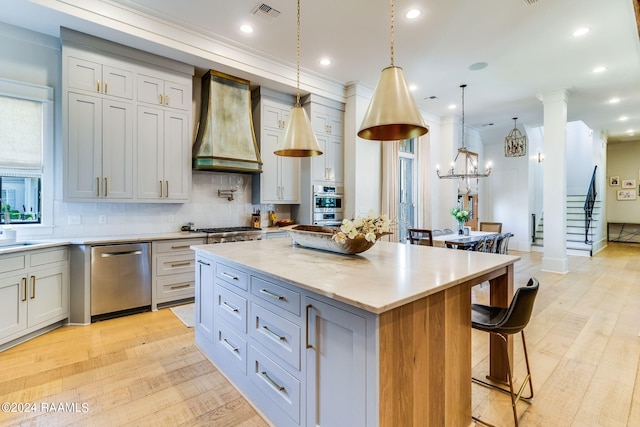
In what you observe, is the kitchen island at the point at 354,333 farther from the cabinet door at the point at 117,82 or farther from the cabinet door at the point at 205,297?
the cabinet door at the point at 117,82

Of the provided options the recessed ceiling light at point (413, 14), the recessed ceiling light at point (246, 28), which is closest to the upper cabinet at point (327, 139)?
the recessed ceiling light at point (246, 28)

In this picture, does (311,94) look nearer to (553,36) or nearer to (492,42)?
(492,42)

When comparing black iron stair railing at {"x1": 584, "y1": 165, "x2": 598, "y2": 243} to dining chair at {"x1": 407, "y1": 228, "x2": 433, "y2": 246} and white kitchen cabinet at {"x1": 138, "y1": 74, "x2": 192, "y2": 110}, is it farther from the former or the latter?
white kitchen cabinet at {"x1": 138, "y1": 74, "x2": 192, "y2": 110}

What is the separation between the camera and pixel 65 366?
8.09 ft

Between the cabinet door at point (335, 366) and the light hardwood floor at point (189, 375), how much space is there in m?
0.62

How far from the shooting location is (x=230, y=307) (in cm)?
222

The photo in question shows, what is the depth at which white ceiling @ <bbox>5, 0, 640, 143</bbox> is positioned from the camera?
3.22 meters

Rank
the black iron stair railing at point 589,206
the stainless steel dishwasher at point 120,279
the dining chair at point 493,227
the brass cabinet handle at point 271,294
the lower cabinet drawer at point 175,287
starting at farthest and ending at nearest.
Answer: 1. the black iron stair railing at point 589,206
2. the dining chair at point 493,227
3. the lower cabinet drawer at point 175,287
4. the stainless steel dishwasher at point 120,279
5. the brass cabinet handle at point 271,294

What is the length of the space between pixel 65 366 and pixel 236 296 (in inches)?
64.1

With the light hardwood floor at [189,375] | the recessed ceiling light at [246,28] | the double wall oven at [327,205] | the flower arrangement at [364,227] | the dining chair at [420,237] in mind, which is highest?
the recessed ceiling light at [246,28]

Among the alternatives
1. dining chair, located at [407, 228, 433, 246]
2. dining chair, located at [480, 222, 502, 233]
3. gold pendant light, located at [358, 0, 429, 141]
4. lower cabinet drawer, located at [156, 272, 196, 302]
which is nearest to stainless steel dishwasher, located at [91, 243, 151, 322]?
lower cabinet drawer, located at [156, 272, 196, 302]

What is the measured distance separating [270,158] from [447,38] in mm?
2910

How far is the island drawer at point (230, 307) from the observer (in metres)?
2.06

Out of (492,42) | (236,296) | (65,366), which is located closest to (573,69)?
(492,42)
